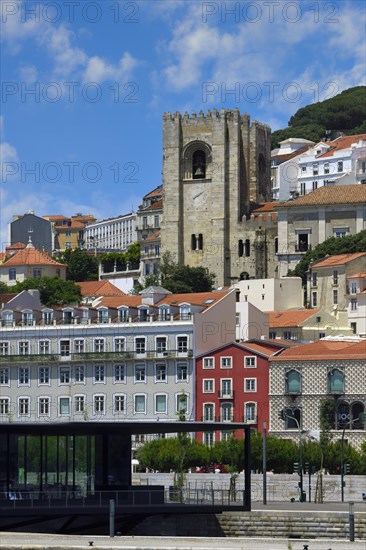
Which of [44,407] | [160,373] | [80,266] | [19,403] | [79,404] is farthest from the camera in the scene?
[80,266]

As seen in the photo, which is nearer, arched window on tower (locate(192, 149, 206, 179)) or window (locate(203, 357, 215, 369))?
window (locate(203, 357, 215, 369))

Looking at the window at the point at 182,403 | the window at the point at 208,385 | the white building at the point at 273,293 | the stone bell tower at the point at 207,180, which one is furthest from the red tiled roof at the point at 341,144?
the window at the point at 182,403

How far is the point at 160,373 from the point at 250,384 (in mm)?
5537

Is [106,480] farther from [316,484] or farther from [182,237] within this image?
[182,237]

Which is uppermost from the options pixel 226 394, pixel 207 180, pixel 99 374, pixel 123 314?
pixel 207 180

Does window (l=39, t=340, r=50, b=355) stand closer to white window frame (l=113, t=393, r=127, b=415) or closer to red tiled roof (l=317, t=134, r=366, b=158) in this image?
white window frame (l=113, t=393, r=127, b=415)

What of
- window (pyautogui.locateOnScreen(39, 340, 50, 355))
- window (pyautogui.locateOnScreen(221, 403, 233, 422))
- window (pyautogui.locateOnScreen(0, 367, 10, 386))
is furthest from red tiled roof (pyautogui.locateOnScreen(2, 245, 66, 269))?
window (pyautogui.locateOnScreen(221, 403, 233, 422))

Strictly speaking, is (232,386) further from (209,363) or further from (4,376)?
(4,376)

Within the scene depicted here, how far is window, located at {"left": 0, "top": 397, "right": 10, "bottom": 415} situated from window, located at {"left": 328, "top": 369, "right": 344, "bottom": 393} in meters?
18.4

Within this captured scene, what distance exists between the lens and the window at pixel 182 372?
100688 mm

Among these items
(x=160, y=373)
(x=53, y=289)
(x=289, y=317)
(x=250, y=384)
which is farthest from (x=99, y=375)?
(x=53, y=289)

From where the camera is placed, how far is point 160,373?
102m

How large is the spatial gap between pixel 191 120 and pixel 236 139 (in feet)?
13.9

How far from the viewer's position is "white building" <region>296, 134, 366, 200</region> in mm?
167875
